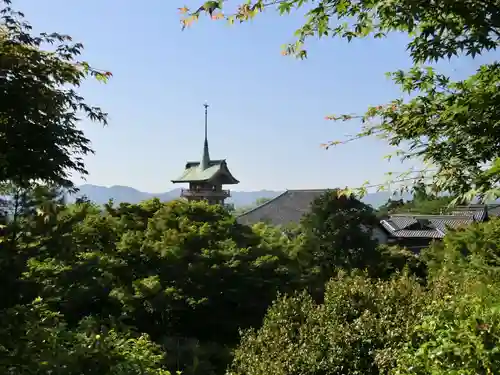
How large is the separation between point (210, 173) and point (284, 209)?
9.23 metres

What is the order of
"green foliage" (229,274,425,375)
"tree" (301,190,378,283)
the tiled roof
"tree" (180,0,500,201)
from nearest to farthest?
"tree" (180,0,500,201) < "green foliage" (229,274,425,375) < "tree" (301,190,378,283) < the tiled roof

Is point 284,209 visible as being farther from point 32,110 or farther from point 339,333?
point 32,110

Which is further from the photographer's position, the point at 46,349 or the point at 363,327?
the point at 363,327

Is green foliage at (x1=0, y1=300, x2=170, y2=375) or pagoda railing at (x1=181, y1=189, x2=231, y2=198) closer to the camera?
green foliage at (x1=0, y1=300, x2=170, y2=375)

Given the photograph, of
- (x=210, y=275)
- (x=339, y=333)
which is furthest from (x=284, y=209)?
(x=339, y=333)

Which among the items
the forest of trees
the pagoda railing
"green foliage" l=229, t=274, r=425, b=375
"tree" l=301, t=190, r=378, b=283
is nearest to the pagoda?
the pagoda railing

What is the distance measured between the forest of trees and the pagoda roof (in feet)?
79.6

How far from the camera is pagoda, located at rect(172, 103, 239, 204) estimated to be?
36781mm

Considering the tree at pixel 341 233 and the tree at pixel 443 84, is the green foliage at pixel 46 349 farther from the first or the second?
the tree at pixel 341 233

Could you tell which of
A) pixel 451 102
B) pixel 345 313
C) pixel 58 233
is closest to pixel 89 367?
pixel 58 233

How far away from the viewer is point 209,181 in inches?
1449

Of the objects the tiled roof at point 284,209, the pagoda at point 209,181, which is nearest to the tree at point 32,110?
the tiled roof at point 284,209

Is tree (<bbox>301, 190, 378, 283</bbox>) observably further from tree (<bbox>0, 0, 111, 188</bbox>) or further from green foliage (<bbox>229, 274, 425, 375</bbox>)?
tree (<bbox>0, 0, 111, 188</bbox>)

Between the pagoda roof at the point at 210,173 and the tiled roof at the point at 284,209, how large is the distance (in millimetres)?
6605
